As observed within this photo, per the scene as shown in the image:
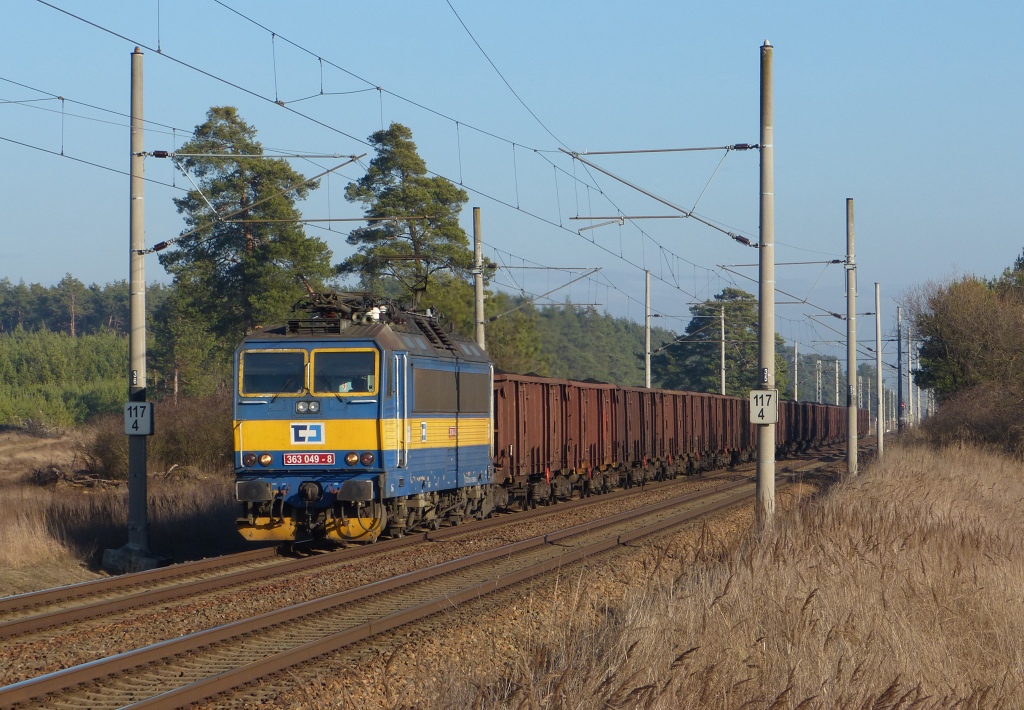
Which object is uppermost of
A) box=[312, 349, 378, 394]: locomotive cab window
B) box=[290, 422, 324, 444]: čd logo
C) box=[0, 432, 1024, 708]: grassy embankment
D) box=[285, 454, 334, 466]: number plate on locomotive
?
box=[312, 349, 378, 394]: locomotive cab window

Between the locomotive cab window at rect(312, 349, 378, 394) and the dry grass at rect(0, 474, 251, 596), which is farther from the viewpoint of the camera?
the locomotive cab window at rect(312, 349, 378, 394)

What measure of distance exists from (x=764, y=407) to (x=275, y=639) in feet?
30.3

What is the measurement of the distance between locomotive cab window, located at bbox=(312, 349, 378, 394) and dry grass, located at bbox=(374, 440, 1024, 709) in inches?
172

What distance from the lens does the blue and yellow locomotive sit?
611 inches

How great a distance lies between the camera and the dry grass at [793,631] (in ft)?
22.3

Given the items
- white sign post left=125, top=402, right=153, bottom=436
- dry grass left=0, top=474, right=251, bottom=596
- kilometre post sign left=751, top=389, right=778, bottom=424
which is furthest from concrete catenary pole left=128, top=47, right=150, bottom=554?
kilometre post sign left=751, top=389, right=778, bottom=424

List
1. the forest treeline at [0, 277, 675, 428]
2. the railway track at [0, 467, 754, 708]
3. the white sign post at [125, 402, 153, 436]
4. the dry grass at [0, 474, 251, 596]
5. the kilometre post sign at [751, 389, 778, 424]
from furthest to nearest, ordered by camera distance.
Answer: the forest treeline at [0, 277, 675, 428], the kilometre post sign at [751, 389, 778, 424], the white sign post at [125, 402, 153, 436], the dry grass at [0, 474, 251, 596], the railway track at [0, 467, 754, 708]

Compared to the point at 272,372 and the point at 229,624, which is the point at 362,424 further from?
the point at 229,624

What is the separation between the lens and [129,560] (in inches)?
615

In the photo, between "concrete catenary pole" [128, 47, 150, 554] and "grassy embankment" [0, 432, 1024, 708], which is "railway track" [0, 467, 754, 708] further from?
"concrete catenary pole" [128, 47, 150, 554]

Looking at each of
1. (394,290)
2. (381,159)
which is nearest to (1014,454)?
(381,159)

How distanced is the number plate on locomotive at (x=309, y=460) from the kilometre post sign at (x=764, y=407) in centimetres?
620

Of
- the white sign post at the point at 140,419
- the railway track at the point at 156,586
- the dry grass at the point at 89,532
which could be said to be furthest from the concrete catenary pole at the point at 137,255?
the railway track at the point at 156,586

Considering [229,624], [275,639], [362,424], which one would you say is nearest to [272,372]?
[362,424]
